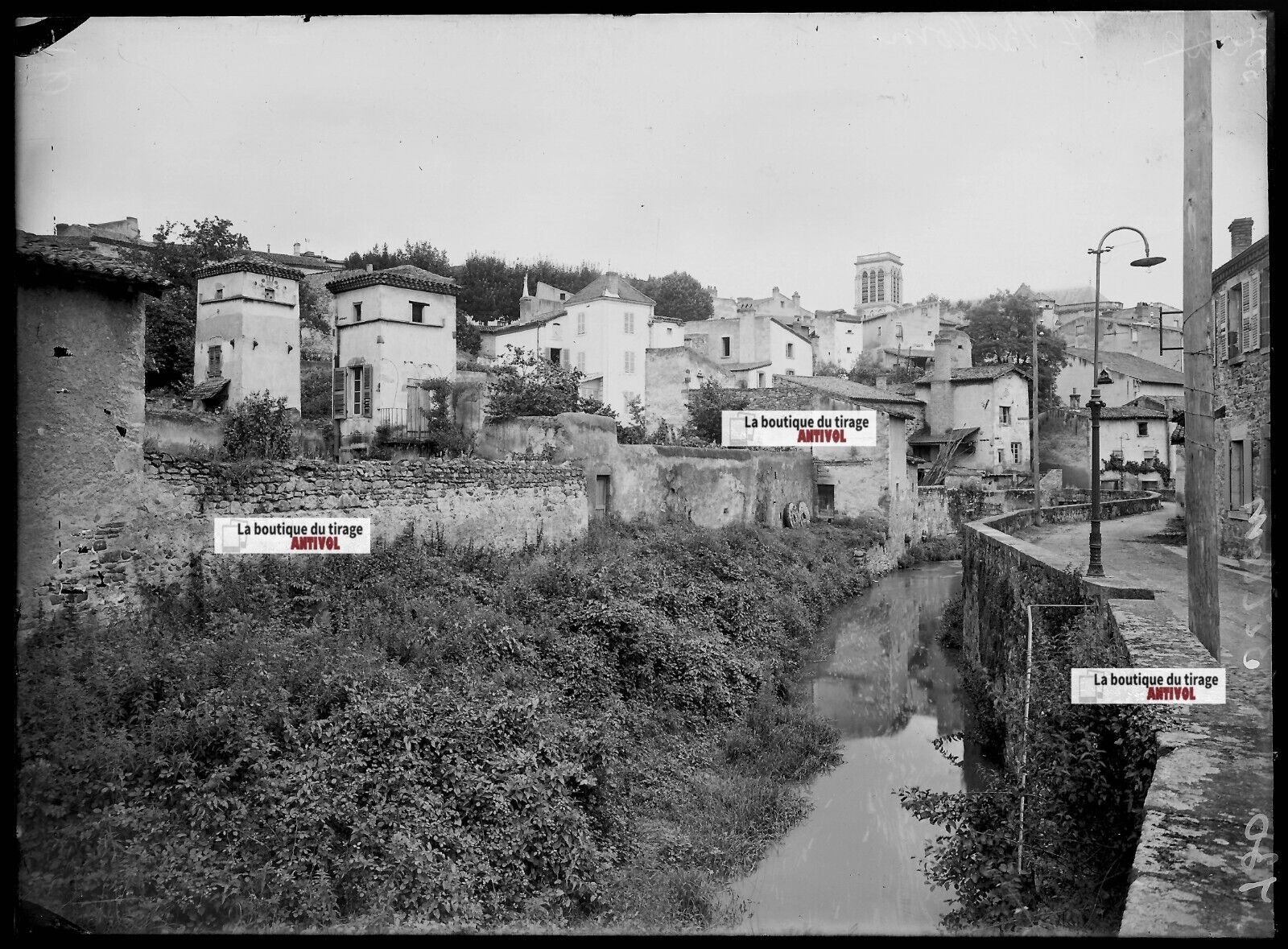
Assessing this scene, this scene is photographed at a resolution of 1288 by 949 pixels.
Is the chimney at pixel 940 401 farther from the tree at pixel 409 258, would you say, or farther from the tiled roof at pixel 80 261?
the tiled roof at pixel 80 261

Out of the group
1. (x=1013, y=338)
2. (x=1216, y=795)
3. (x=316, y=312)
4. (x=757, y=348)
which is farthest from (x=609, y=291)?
(x=1216, y=795)

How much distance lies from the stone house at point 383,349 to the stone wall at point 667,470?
1364 millimetres

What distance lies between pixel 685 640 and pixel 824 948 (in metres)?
5.84

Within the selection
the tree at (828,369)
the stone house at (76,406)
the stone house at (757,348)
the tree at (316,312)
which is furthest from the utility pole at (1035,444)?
the tree at (316,312)

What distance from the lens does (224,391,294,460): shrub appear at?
7996 millimetres

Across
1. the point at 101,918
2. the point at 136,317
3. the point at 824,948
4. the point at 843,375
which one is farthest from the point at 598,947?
the point at 843,375

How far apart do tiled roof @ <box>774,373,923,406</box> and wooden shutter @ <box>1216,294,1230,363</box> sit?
524 cm

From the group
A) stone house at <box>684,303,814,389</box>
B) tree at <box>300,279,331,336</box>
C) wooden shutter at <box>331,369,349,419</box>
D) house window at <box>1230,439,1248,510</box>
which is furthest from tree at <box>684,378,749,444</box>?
house window at <box>1230,439,1248,510</box>

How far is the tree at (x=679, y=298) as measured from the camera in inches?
617

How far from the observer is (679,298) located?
18.0 metres

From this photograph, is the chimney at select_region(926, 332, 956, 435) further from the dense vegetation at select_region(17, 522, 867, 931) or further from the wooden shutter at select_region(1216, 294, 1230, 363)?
the dense vegetation at select_region(17, 522, 867, 931)

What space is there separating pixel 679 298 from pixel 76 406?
45.0ft

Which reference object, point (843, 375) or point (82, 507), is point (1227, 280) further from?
point (843, 375)

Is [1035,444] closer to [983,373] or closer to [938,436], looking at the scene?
[983,373]
